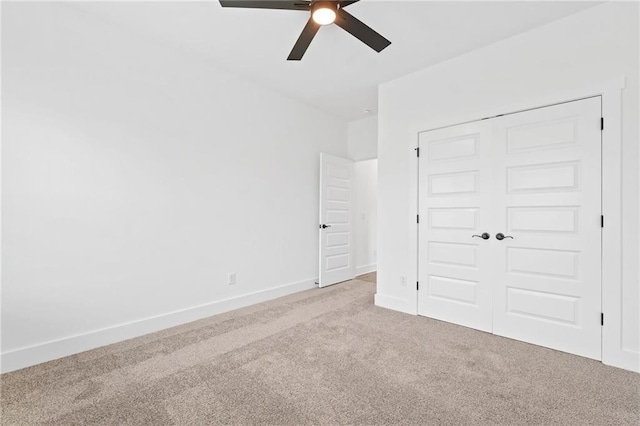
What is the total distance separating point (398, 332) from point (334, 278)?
2019mm

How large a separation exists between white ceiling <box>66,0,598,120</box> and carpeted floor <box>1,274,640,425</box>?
9.55ft

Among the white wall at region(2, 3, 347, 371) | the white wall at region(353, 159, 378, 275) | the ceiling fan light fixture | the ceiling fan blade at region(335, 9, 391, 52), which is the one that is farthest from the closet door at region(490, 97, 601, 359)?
the white wall at region(353, 159, 378, 275)

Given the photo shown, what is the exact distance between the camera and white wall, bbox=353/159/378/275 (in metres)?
5.82

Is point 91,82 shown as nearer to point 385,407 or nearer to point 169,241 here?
point 169,241

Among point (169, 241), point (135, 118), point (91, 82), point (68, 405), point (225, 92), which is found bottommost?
point (68, 405)

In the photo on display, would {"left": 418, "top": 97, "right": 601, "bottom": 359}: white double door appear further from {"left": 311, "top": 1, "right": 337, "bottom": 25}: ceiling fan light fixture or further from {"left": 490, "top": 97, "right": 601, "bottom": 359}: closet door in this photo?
{"left": 311, "top": 1, "right": 337, "bottom": 25}: ceiling fan light fixture

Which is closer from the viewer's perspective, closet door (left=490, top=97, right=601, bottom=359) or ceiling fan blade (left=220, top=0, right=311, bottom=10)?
ceiling fan blade (left=220, top=0, right=311, bottom=10)

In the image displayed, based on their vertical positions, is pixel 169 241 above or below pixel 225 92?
below

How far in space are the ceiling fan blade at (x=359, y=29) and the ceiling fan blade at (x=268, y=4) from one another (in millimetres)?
245

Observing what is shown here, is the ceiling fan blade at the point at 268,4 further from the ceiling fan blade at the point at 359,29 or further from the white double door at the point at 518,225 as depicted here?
the white double door at the point at 518,225

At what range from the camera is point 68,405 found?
5.86 feet

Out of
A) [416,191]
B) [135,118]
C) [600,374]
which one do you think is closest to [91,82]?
[135,118]

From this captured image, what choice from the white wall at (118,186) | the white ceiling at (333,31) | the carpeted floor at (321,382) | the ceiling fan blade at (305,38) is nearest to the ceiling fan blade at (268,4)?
the ceiling fan blade at (305,38)

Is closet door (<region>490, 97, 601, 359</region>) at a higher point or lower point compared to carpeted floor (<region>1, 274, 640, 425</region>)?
higher
